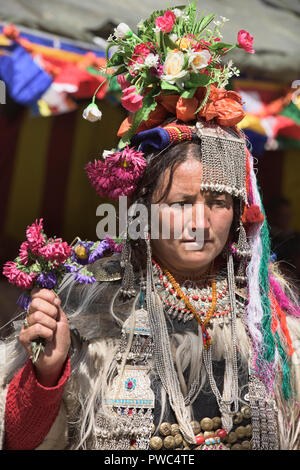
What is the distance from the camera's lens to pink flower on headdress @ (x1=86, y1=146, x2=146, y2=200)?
1615 mm

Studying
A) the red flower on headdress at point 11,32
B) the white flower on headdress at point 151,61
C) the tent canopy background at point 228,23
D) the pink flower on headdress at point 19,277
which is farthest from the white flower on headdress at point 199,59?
the red flower on headdress at point 11,32

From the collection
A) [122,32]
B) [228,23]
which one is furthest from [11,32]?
[122,32]

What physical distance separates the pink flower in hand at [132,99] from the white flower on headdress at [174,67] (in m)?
0.10

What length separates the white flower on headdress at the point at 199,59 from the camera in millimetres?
1592

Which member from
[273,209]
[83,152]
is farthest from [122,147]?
[83,152]

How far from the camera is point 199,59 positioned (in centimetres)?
160

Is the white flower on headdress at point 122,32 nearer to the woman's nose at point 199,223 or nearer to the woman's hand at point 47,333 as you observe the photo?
the woman's nose at point 199,223

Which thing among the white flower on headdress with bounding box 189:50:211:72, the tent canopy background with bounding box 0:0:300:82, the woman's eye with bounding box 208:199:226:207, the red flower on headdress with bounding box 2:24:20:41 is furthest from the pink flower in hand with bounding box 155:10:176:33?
the red flower on headdress with bounding box 2:24:20:41

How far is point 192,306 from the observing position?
5.53ft

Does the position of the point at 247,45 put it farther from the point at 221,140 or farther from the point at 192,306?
the point at 192,306

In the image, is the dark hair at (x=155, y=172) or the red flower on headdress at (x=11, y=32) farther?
the red flower on headdress at (x=11, y=32)

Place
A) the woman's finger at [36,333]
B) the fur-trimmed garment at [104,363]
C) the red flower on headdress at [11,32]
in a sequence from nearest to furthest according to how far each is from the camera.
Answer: the woman's finger at [36,333], the fur-trimmed garment at [104,363], the red flower on headdress at [11,32]

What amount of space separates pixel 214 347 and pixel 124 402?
1.10ft

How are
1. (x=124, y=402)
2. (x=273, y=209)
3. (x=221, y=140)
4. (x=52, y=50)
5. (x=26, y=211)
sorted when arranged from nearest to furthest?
(x=124, y=402) → (x=221, y=140) → (x=52, y=50) → (x=273, y=209) → (x=26, y=211)
